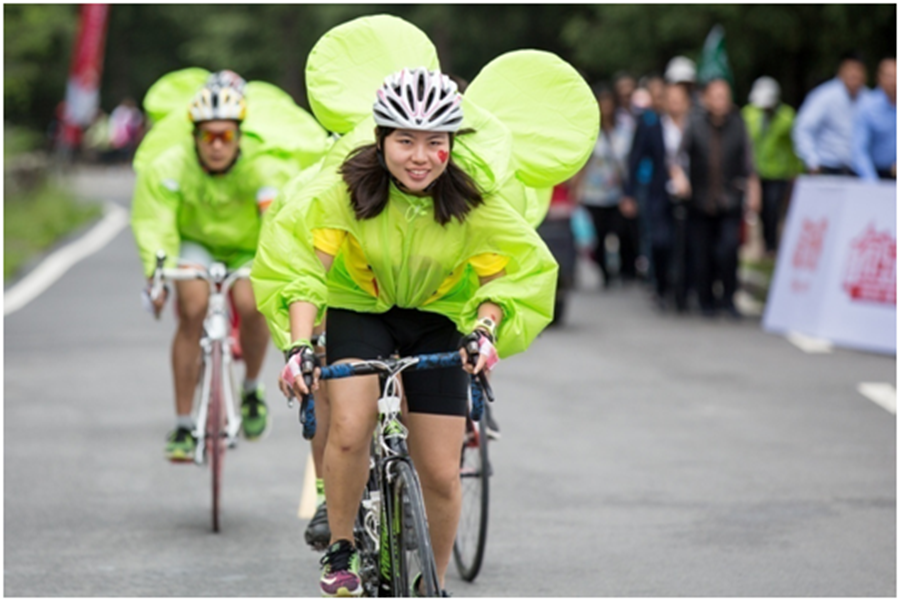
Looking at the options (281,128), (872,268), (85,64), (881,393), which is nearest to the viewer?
(281,128)

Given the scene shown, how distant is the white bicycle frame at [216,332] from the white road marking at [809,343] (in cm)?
622

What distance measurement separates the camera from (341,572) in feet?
18.1

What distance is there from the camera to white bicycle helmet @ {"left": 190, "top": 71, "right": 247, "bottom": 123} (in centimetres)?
786

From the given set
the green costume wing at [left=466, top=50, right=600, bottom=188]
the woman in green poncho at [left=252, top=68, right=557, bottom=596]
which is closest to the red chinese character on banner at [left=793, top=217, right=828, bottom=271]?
the green costume wing at [left=466, top=50, right=600, bottom=188]

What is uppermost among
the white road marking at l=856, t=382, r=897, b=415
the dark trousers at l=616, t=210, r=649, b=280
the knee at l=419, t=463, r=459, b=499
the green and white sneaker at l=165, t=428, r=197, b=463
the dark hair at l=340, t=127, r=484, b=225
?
the dark hair at l=340, t=127, r=484, b=225

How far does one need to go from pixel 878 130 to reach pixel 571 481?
6.92 metres

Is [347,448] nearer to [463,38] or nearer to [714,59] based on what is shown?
[714,59]

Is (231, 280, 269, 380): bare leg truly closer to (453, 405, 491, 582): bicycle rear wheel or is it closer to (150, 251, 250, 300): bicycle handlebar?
(150, 251, 250, 300): bicycle handlebar

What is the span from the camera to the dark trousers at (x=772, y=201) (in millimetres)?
19123

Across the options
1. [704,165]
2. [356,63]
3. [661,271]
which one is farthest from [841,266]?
[356,63]

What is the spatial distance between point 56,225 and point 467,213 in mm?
21321

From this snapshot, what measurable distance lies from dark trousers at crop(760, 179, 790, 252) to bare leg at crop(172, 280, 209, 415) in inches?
463

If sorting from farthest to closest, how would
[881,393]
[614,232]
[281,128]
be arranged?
1. [614,232]
2. [881,393]
3. [281,128]

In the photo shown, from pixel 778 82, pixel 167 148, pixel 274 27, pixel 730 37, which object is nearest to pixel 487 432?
pixel 167 148
